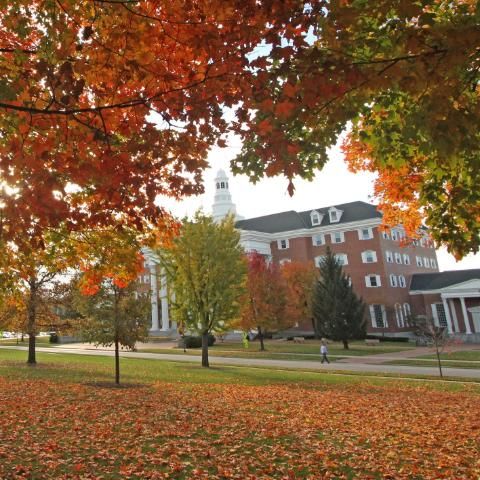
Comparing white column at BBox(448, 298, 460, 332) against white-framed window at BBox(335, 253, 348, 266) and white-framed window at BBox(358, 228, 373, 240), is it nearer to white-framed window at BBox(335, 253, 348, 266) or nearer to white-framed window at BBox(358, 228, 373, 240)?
white-framed window at BBox(358, 228, 373, 240)

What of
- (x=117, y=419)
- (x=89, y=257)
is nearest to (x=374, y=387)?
(x=117, y=419)

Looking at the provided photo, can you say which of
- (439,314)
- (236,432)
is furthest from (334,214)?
(236,432)

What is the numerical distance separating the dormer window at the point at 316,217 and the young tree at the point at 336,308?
16163mm

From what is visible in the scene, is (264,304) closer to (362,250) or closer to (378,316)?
(378,316)

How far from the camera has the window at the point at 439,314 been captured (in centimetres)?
5050

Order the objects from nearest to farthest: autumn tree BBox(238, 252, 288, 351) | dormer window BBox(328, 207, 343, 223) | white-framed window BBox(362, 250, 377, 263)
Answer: autumn tree BBox(238, 252, 288, 351) < white-framed window BBox(362, 250, 377, 263) < dormer window BBox(328, 207, 343, 223)

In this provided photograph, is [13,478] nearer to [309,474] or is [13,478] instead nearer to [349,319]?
[309,474]

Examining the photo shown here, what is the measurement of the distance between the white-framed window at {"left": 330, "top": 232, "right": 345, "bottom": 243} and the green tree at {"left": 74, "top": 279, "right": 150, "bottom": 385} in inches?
1645

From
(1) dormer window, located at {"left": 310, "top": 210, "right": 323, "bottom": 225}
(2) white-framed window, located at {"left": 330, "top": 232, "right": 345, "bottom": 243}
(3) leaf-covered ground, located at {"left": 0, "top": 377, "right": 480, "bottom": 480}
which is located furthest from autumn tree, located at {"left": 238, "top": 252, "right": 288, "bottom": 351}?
(3) leaf-covered ground, located at {"left": 0, "top": 377, "right": 480, "bottom": 480}

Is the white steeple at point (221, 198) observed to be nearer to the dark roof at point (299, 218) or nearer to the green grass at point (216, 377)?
the dark roof at point (299, 218)

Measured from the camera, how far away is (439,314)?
51.1 m

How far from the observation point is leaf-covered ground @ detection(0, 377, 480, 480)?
6398 millimetres

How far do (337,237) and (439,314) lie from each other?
49.9 feet

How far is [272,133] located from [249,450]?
17.5 feet
